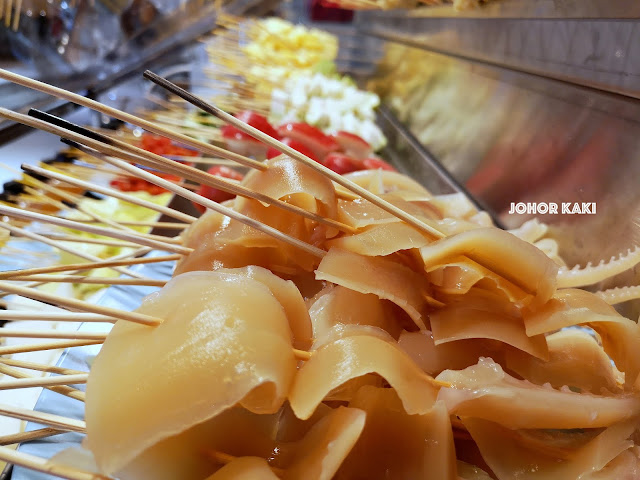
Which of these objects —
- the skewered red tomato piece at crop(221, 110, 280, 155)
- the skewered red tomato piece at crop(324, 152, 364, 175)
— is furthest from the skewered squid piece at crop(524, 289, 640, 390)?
the skewered red tomato piece at crop(221, 110, 280, 155)

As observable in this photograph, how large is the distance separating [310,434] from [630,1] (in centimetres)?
153

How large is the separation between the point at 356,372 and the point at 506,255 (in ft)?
1.37

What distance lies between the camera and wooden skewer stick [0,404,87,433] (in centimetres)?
92

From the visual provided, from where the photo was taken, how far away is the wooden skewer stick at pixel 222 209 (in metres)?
0.99

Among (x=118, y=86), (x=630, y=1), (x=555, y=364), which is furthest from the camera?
(x=118, y=86)

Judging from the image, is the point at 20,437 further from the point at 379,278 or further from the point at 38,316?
the point at 379,278

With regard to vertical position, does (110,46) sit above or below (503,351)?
above

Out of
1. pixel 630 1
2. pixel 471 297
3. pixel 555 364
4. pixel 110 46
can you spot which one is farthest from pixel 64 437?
pixel 110 46

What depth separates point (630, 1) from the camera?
1.48m

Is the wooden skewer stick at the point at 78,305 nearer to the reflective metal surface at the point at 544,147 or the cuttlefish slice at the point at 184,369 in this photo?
the cuttlefish slice at the point at 184,369

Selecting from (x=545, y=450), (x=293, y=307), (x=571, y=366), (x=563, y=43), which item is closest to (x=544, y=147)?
(x=563, y=43)

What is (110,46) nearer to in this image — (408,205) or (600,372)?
(408,205)

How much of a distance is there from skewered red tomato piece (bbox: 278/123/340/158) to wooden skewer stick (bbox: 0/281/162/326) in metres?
2.22

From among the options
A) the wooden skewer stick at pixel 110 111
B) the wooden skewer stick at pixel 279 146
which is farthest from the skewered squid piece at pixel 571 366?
the wooden skewer stick at pixel 110 111
